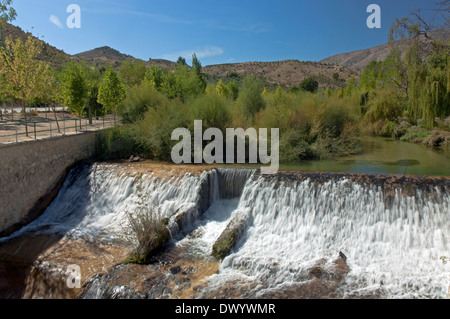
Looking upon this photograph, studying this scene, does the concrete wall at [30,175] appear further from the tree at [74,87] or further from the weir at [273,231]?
the tree at [74,87]

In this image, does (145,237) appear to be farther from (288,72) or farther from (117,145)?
(288,72)

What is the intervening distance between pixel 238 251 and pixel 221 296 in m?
1.81

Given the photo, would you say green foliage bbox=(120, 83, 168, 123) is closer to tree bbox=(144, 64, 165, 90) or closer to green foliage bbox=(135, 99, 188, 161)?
green foliage bbox=(135, 99, 188, 161)

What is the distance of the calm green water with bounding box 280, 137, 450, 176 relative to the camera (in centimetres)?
1080

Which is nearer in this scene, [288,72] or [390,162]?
[390,162]

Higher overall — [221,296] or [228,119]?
[228,119]

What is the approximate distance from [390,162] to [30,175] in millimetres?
13050

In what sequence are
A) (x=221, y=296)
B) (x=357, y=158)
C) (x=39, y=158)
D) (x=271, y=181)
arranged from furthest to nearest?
(x=357, y=158) < (x=39, y=158) < (x=271, y=181) < (x=221, y=296)

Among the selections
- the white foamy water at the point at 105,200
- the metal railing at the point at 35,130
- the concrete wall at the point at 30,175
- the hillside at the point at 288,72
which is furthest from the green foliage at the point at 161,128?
the hillside at the point at 288,72

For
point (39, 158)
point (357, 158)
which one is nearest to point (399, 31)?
point (357, 158)

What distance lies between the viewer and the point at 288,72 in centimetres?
6438

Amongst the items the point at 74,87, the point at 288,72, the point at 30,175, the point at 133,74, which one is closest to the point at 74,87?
the point at 74,87

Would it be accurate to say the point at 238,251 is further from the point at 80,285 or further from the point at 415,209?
the point at 415,209
